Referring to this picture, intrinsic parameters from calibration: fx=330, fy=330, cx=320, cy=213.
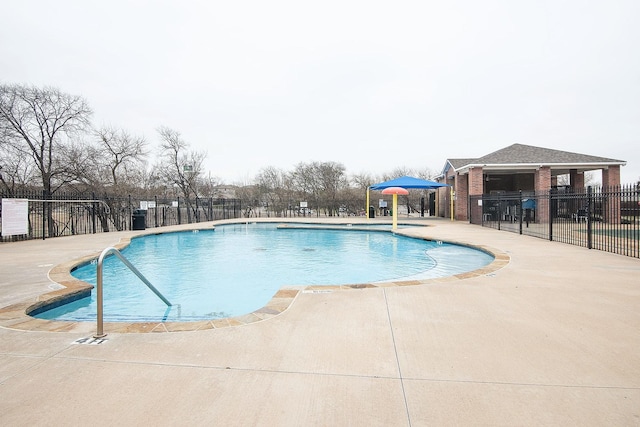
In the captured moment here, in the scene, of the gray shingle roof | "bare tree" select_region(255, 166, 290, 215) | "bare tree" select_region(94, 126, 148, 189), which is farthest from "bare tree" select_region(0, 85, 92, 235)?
the gray shingle roof

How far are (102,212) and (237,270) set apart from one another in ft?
45.2

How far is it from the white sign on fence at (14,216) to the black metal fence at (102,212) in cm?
27

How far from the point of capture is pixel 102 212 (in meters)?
17.5

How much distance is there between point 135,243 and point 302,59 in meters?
10.1

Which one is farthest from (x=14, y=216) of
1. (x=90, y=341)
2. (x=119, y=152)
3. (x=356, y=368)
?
(x=119, y=152)

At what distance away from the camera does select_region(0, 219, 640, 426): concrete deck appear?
1806 millimetres

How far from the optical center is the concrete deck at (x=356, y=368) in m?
1.81

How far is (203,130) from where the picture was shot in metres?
27.1

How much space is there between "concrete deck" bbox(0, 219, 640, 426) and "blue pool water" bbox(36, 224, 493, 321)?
1730mm

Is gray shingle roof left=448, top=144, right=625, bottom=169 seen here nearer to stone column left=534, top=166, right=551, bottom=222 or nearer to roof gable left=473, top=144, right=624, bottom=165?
roof gable left=473, top=144, right=624, bottom=165

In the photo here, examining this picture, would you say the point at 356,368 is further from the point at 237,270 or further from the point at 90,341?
the point at 237,270

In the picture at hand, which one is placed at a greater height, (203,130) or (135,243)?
(203,130)

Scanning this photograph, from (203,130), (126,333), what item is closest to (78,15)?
(126,333)

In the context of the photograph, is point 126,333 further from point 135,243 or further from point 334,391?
point 135,243
